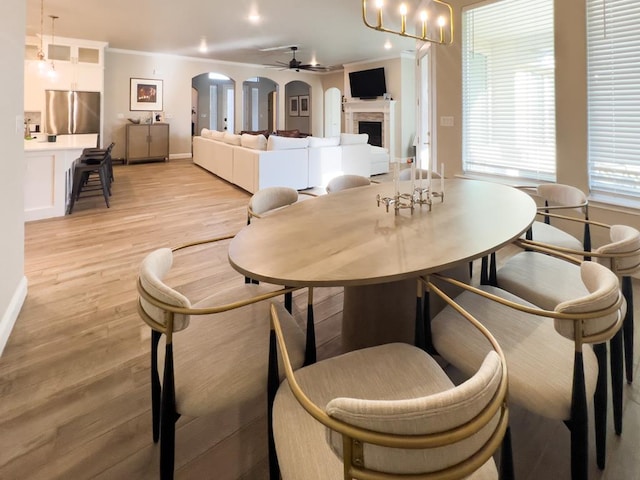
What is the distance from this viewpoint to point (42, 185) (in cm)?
461

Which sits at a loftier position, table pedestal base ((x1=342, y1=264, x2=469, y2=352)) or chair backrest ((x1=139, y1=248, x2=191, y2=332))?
chair backrest ((x1=139, y1=248, x2=191, y2=332))

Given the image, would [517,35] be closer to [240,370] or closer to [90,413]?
[240,370]

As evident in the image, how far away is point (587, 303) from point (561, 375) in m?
0.25

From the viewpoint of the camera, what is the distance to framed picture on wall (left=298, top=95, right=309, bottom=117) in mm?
14291

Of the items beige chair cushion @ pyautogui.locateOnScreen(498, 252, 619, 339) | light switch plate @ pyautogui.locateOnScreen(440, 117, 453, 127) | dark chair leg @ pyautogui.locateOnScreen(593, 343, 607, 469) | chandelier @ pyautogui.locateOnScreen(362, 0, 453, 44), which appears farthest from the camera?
light switch plate @ pyautogui.locateOnScreen(440, 117, 453, 127)

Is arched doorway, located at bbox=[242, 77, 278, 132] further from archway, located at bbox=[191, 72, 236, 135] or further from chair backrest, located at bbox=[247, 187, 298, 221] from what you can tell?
chair backrest, located at bbox=[247, 187, 298, 221]

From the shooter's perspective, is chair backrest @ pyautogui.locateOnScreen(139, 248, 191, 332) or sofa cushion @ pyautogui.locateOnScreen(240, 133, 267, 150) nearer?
chair backrest @ pyautogui.locateOnScreen(139, 248, 191, 332)

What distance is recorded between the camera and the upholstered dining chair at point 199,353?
1058mm

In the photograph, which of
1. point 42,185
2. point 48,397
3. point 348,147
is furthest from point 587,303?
point 348,147

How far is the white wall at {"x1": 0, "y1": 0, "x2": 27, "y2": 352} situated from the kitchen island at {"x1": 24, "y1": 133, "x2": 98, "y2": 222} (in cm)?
225

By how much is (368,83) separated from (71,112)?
7363 mm

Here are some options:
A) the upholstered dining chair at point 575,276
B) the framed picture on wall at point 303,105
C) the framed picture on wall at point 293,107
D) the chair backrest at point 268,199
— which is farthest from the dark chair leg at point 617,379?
the framed picture on wall at point 293,107

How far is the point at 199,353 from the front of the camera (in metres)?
1.20

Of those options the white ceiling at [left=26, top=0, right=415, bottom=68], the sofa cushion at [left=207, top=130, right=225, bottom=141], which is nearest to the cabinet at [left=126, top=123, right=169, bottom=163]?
the white ceiling at [left=26, top=0, right=415, bottom=68]
